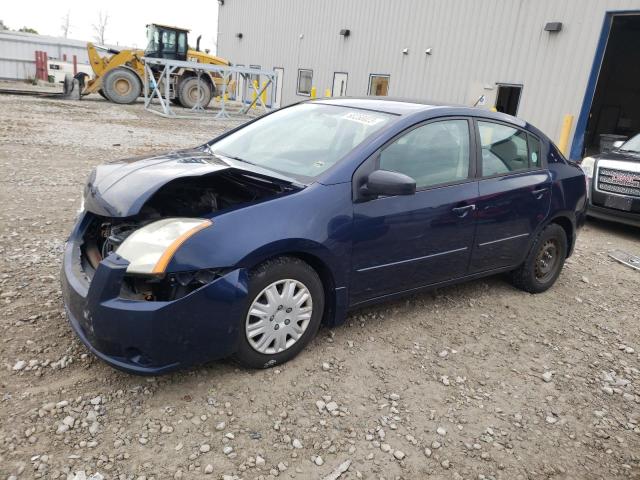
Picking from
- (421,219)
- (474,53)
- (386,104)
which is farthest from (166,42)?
(421,219)

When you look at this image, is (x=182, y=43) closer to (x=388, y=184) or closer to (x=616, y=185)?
(x=616, y=185)

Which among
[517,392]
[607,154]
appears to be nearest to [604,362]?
[517,392]

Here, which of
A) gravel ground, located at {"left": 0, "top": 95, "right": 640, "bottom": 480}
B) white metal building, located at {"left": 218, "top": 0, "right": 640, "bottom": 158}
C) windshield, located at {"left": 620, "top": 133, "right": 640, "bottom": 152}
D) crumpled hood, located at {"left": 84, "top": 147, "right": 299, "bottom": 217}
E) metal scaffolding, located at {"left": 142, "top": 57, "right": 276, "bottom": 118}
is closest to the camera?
gravel ground, located at {"left": 0, "top": 95, "right": 640, "bottom": 480}

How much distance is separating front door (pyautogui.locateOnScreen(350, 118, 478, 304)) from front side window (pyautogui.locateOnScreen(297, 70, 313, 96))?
19558 millimetres

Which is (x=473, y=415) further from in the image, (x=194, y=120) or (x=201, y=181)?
(x=194, y=120)

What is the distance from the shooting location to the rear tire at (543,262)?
4.37 meters

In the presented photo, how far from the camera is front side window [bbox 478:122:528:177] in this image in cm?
383

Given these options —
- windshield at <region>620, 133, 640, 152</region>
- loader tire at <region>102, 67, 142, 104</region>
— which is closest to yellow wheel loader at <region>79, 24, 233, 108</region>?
loader tire at <region>102, 67, 142, 104</region>

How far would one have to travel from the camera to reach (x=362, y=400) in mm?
2828

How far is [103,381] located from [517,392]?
7.75 feet

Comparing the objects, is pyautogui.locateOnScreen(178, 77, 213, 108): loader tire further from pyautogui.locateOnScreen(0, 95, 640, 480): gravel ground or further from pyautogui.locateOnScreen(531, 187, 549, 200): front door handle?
pyautogui.locateOnScreen(531, 187, 549, 200): front door handle

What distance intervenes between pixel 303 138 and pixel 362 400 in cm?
179

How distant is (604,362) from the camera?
138 inches

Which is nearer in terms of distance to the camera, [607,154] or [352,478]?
[352,478]
